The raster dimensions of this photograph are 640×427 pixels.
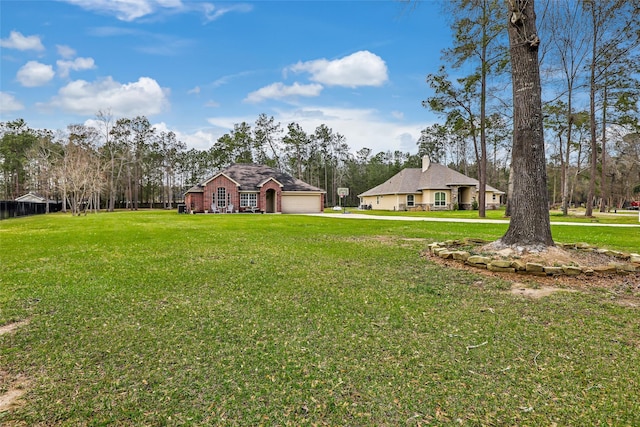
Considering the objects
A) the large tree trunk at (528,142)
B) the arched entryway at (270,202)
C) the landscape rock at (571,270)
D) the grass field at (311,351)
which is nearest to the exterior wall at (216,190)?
the arched entryway at (270,202)

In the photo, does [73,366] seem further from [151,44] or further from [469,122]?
[469,122]

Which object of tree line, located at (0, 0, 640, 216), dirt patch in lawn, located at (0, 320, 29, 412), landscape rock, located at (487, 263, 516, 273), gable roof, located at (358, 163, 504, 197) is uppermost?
tree line, located at (0, 0, 640, 216)

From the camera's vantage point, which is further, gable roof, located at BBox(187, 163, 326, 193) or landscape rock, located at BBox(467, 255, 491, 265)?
gable roof, located at BBox(187, 163, 326, 193)

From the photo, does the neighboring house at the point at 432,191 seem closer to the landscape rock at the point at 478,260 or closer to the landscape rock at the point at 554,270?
the landscape rock at the point at 478,260

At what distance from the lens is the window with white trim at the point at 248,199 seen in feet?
91.9

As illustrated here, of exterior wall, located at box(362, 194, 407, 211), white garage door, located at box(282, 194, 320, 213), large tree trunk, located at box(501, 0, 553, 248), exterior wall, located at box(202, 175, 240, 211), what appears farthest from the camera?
exterior wall, located at box(362, 194, 407, 211)

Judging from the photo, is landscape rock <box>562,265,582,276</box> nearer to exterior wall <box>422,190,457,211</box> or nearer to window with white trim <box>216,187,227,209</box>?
window with white trim <box>216,187,227,209</box>

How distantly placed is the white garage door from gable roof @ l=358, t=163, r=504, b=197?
9.12m

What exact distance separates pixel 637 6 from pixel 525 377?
778cm

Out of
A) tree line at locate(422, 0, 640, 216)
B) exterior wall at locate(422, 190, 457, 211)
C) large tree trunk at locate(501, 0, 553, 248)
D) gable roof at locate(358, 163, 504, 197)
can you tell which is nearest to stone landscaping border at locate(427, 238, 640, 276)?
large tree trunk at locate(501, 0, 553, 248)

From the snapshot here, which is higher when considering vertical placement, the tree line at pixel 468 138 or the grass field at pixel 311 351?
the tree line at pixel 468 138

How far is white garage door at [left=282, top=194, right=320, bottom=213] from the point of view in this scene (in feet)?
97.1

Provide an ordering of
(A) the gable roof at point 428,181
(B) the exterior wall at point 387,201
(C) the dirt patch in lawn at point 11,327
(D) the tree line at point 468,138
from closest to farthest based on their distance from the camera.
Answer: (C) the dirt patch in lawn at point 11,327 < (D) the tree line at point 468,138 < (A) the gable roof at point 428,181 < (B) the exterior wall at point 387,201

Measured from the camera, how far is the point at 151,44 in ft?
40.8
